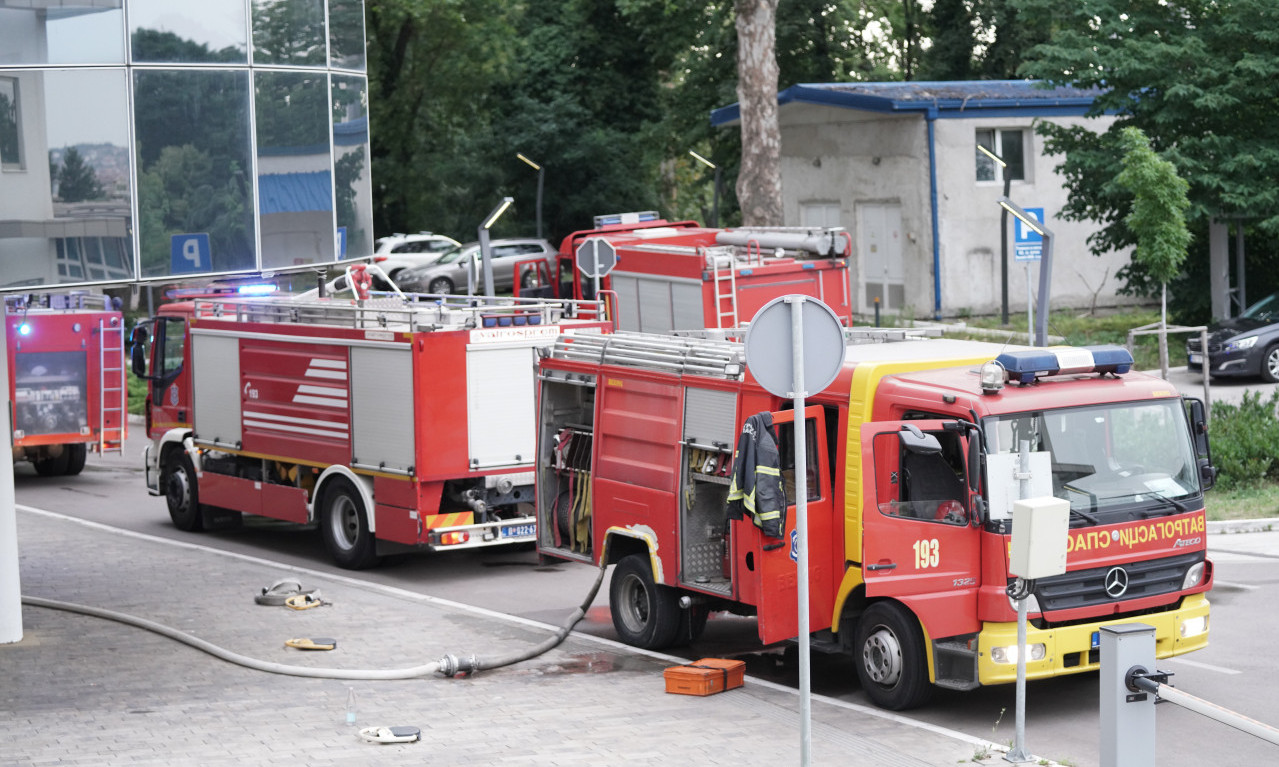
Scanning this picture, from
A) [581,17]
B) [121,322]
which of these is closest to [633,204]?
[581,17]

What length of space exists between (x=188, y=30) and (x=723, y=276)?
11.1m

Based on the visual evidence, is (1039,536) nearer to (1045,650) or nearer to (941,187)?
(1045,650)

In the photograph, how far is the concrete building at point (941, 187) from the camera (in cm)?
3547

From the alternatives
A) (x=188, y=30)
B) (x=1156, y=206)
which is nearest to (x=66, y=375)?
(x=188, y=30)

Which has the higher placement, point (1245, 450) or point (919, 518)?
point (919, 518)

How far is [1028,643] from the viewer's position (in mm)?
9531

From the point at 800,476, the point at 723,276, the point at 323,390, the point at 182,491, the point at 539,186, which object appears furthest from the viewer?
the point at 539,186

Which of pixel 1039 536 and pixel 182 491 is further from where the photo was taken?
pixel 182 491

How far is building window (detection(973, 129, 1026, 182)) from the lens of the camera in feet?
119

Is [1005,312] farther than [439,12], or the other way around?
[439,12]

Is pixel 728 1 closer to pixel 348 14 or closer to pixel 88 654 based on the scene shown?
pixel 348 14

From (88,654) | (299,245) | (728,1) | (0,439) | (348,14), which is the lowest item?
(88,654)

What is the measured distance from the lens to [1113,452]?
10.0 metres

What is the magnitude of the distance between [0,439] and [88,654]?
6.19 feet
